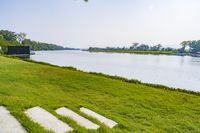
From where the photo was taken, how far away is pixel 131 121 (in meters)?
4.44

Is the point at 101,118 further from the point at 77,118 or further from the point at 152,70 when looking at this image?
the point at 152,70

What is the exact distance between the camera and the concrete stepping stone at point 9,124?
9.73 ft

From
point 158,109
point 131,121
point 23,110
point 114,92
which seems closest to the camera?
point 23,110

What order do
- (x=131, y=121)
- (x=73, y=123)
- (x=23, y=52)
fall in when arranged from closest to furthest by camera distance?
1. (x=73, y=123)
2. (x=131, y=121)
3. (x=23, y=52)

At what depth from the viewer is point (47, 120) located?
3543 millimetres

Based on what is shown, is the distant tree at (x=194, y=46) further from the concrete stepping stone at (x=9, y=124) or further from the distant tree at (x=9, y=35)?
the concrete stepping stone at (x=9, y=124)

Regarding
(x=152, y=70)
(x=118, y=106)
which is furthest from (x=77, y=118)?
(x=152, y=70)

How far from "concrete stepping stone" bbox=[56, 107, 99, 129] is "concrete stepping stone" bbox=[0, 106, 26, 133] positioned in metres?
0.93

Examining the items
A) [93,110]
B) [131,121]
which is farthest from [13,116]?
[131,121]

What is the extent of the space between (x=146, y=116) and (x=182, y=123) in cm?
74

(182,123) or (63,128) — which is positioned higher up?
(63,128)

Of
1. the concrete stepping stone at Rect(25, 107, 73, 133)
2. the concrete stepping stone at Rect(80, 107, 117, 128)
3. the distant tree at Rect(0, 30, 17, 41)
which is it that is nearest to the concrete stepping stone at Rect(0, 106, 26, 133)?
the concrete stepping stone at Rect(25, 107, 73, 133)

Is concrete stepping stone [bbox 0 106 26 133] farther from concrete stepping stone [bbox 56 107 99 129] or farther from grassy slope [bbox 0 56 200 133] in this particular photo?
concrete stepping stone [bbox 56 107 99 129]

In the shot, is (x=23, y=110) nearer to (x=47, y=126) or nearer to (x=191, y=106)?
(x=47, y=126)
